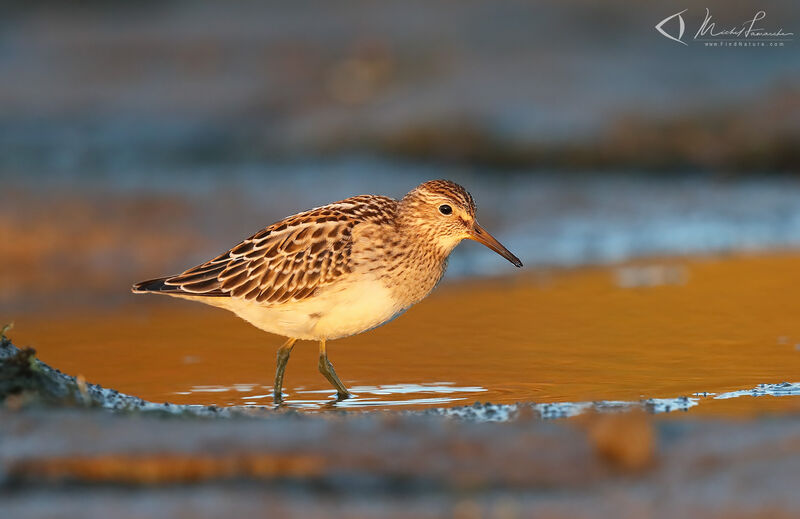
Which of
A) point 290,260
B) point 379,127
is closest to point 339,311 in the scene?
point 290,260

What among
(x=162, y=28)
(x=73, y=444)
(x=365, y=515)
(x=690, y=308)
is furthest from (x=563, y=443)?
(x=162, y=28)

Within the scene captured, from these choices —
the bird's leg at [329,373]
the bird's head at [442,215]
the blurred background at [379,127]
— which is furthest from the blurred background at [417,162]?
the bird's head at [442,215]

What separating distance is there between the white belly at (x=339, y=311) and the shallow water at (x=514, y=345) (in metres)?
0.37

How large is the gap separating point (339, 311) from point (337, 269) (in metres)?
0.27

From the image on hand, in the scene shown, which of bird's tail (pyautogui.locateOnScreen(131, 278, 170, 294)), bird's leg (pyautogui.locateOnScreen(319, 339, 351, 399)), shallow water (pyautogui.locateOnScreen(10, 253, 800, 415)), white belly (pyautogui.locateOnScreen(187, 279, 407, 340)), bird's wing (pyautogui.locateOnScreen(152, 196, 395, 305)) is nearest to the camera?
shallow water (pyautogui.locateOnScreen(10, 253, 800, 415))

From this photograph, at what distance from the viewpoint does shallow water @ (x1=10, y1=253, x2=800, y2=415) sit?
24.4 ft

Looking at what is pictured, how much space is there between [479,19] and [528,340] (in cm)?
894

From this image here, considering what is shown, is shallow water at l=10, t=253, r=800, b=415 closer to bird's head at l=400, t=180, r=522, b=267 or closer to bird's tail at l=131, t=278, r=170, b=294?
bird's tail at l=131, t=278, r=170, b=294

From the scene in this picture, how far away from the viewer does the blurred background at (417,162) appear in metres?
9.46

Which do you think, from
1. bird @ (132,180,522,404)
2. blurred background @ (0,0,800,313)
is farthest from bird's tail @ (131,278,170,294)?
blurred background @ (0,0,800,313)

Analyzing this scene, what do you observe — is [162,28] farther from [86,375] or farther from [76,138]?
[86,375]

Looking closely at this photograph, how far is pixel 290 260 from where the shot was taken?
8094 millimetres

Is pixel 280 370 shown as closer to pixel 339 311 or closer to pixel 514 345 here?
pixel 339 311

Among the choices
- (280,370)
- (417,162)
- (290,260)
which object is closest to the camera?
(280,370)
